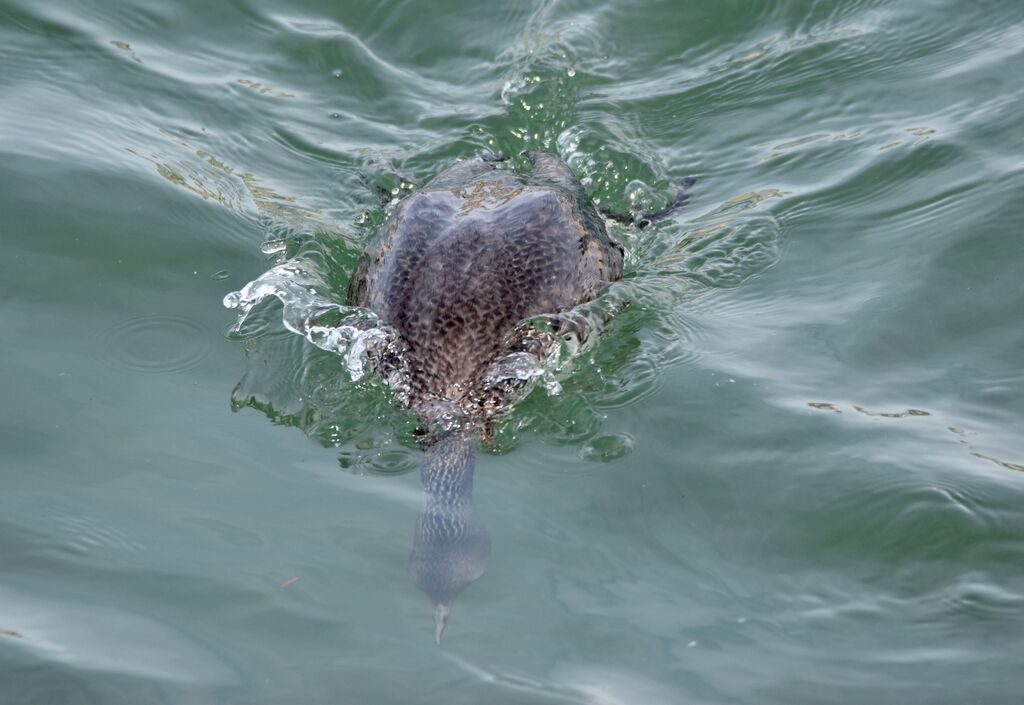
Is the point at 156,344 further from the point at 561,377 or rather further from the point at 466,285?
the point at 561,377

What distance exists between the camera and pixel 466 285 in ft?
19.9

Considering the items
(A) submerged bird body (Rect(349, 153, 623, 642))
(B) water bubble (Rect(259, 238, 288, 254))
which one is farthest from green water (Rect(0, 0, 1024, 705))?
(A) submerged bird body (Rect(349, 153, 623, 642))

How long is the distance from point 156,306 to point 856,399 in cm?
359

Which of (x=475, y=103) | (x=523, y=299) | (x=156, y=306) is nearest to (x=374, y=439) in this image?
(x=523, y=299)

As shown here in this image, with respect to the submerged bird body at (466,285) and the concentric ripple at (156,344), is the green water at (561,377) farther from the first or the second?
the submerged bird body at (466,285)

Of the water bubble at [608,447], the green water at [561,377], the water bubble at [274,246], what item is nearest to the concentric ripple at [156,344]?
the green water at [561,377]

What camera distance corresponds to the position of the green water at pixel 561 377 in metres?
4.64

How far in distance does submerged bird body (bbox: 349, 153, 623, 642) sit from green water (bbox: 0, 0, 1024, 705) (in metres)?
0.29

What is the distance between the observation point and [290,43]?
9289 mm

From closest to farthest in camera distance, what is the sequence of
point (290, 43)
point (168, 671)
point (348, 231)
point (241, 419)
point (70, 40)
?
point (168, 671)
point (241, 419)
point (348, 231)
point (70, 40)
point (290, 43)

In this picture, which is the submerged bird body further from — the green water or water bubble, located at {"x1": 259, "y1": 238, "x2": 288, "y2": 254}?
Answer: water bubble, located at {"x1": 259, "y1": 238, "x2": 288, "y2": 254}

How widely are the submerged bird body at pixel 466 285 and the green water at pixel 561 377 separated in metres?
0.29

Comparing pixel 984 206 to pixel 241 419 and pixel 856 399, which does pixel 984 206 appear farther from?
pixel 241 419

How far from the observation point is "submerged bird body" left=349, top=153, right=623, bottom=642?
603cm
